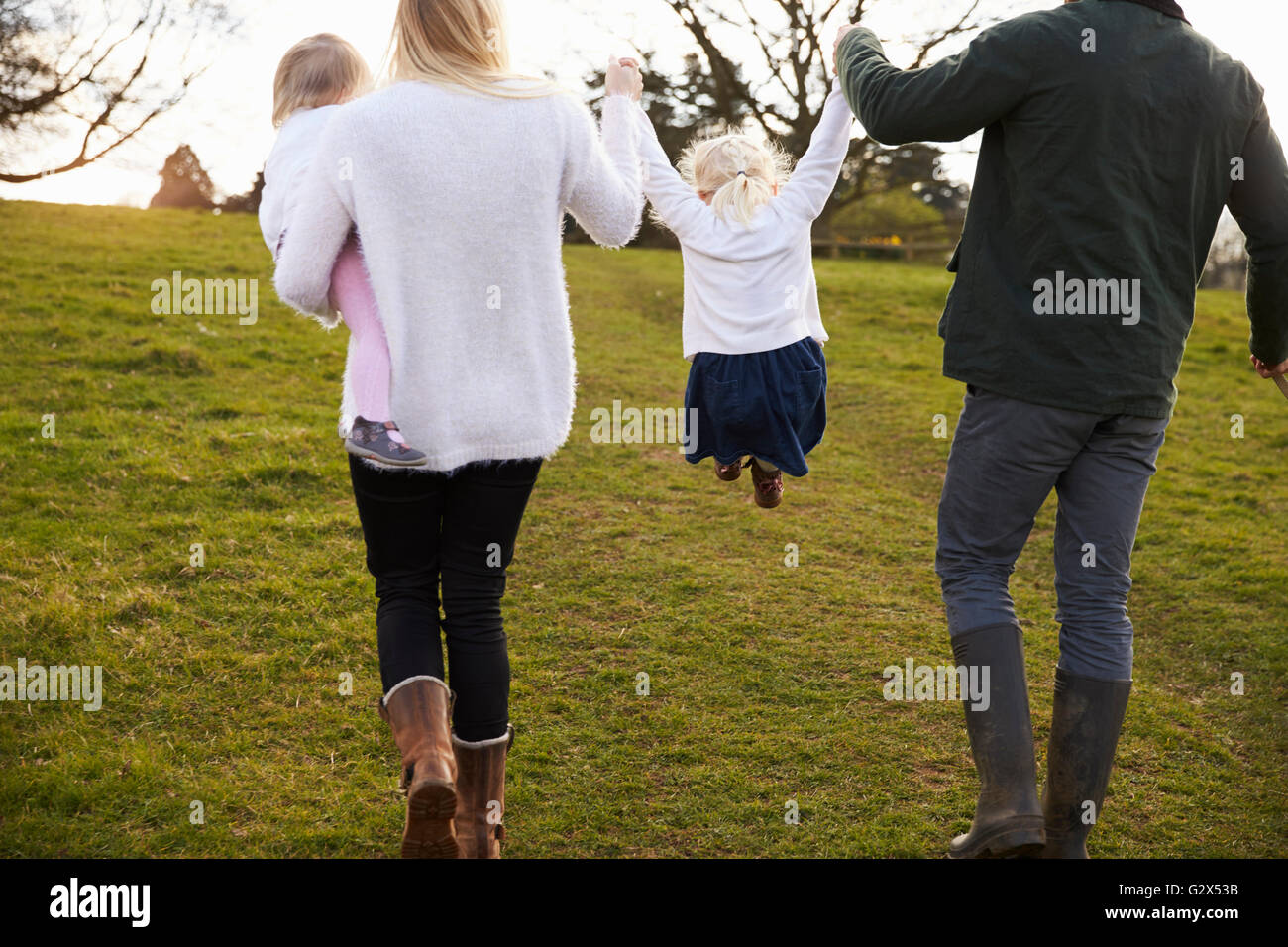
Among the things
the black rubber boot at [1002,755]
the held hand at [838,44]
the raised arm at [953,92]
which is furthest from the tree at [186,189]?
the black rubber boot at [1002,755]

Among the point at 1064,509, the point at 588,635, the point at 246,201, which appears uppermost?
the point at 246,201

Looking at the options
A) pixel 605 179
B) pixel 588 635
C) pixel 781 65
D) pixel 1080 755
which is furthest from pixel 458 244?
pixel 781 65

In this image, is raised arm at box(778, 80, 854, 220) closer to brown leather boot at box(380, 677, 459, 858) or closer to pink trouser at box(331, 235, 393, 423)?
pink trouser at box(331, 235, 393, 423)

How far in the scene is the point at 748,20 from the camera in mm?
19266

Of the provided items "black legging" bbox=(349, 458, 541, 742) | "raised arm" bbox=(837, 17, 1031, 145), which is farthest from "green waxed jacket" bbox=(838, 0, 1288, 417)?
"black legging" bbox=(349, 458, 541, 742)

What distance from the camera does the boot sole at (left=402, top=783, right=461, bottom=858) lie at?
2559 mm

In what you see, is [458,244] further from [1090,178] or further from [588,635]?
[588,635]

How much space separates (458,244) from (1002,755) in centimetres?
184

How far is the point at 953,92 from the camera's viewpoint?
2680 mm

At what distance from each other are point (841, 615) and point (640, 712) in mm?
1510

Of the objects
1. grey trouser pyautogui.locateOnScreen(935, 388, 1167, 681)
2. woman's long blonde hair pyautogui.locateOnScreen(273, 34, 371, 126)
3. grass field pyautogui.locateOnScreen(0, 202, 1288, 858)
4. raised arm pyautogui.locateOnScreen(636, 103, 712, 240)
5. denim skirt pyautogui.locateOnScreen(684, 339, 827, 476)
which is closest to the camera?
grey trouser pyautogui.locateOnScreen(935, 388, 1167, 681)

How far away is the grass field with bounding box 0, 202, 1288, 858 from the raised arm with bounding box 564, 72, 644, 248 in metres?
1.89
